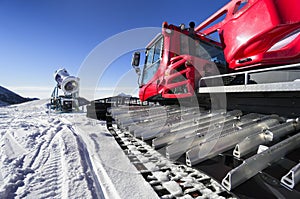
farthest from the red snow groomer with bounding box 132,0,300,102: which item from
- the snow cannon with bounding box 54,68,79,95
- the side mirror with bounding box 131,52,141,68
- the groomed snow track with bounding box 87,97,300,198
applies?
the snow cannon with bounding box 54,68,79,95

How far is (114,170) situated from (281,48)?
2356 mm

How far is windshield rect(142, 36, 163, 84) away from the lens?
373cm

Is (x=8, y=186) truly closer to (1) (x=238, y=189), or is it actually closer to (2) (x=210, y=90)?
(1) (x=238, y=189)

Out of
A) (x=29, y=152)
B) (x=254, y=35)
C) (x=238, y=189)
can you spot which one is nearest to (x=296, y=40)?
(x=254, y=35)

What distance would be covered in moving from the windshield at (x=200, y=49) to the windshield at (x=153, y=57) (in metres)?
0.48

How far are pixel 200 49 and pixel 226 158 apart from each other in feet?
8.20

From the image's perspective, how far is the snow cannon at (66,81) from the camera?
10.2 meters

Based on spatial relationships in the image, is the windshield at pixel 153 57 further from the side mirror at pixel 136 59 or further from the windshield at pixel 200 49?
the windshield at pixel 200 49

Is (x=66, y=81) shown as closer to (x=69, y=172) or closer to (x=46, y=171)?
(x=46, y=171)

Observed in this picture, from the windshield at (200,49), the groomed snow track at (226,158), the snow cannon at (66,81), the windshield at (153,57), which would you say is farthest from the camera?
the snow cannon at (66,81)

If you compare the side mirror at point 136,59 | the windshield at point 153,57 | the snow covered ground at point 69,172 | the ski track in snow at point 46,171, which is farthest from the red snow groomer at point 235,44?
the ski track in snow at point 46,171

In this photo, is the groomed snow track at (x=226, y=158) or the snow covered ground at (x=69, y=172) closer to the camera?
the groomed snow track at (x=226, y=158)

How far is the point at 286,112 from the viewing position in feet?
6.13

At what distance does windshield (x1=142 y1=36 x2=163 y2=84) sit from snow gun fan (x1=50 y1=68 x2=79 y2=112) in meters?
6.97
